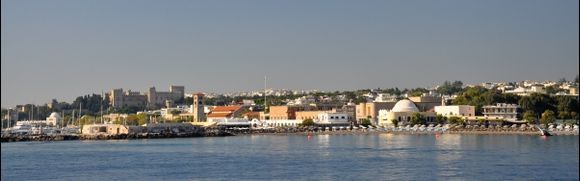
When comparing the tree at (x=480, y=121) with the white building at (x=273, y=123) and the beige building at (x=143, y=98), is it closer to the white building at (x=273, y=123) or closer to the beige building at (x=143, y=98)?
the white building at (x=273, y=123)

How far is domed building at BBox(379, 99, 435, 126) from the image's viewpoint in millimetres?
55750

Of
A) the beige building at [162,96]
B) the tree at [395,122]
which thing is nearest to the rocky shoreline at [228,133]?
the tree at [395,122]

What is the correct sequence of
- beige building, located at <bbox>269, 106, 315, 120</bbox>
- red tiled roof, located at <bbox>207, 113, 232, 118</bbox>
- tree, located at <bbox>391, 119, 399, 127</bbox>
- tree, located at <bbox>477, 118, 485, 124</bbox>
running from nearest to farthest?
tree, located at <bbox>477, 118, 485, 124</bbox>, tree, located at <bbox>391, 119, 399, 127</bbox>, beige building, located at <bbox>269, 106, 315, 120</bbox>, red tiled roof, located at <bbox>207, 113, 232, 118</bbox>

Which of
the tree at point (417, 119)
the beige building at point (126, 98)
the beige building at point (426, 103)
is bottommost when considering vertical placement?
the tree at point (417, 119)

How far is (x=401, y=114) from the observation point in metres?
56.0

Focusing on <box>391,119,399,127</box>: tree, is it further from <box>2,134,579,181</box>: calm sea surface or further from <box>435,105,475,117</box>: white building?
<box>2,134,579,181</box>: calm sea surface

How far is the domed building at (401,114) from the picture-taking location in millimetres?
55750

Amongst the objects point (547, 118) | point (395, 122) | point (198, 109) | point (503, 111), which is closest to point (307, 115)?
point (395, 122)

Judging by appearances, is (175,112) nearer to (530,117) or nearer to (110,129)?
(110,129)

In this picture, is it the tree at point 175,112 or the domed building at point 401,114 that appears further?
the tree at point 175,112

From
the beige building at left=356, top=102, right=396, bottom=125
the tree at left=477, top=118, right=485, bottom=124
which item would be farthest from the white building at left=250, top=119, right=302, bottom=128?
the tree at left=477, top=118, right=485, bottom=124

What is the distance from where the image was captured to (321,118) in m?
59.9

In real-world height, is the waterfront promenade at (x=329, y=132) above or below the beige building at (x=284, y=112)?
below

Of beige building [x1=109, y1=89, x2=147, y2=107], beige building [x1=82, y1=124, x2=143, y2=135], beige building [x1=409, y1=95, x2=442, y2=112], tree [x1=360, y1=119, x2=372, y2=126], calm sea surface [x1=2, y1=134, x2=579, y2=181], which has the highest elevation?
beige building [x1=109, y1=89, x2=147, y2=107]
